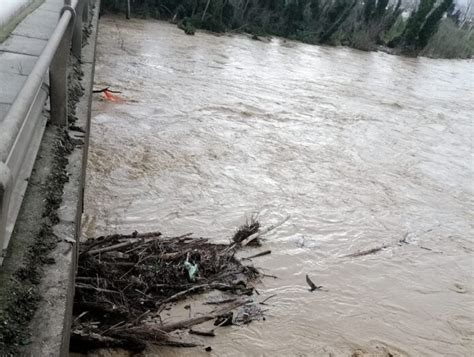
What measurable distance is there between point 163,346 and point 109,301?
0.50m

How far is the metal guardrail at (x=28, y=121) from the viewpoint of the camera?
153cm

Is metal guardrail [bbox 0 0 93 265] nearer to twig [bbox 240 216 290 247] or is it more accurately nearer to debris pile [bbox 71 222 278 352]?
debris pile [bbox 71 222 278 352]

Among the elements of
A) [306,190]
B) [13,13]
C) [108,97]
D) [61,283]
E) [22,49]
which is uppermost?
→ [13,13]

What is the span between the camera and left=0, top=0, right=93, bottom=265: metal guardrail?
153cm

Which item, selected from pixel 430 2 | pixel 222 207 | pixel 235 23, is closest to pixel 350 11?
pixel 430 2

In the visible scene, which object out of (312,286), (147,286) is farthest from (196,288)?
(312,286)

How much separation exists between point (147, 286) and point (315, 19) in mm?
20869

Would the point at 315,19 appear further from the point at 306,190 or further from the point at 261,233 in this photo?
the point at 261,233

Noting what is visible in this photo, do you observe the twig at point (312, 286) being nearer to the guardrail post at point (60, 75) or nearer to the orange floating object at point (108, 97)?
the guardrail post at point (60, 75)

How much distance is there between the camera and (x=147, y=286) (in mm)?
3730

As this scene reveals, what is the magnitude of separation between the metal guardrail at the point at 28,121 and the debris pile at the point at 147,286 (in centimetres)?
100

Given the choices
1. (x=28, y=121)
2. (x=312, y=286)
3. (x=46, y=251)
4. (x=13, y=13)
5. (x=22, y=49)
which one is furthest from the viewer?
(x=13, y=13)

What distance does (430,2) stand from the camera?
2420 centimetres

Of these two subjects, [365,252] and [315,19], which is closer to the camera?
[365,252]
